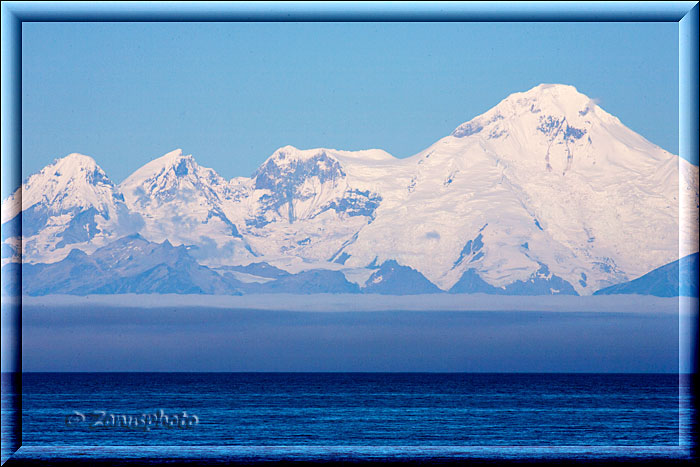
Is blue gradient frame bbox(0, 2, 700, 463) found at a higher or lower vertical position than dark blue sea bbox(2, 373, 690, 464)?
higher

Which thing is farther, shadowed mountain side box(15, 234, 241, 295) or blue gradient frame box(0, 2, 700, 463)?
shadowed mountain side box(15, 234, 241, 295)

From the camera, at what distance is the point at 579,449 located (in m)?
12.2

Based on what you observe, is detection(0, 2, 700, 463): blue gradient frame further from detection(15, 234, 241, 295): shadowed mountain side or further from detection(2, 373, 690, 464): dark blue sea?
detection(15, 234, 241, 295): shadowed mountain side

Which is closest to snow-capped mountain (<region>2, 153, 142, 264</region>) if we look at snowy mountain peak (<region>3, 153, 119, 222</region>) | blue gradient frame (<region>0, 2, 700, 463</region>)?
snowy mountain peak (<region>3, 153, 119, 222</region>)

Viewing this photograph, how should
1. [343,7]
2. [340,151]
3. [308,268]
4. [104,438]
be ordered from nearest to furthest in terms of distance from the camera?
[343,7], [104,438], [340,151], [308,268]

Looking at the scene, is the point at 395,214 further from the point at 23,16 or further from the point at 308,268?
the point at 23,16

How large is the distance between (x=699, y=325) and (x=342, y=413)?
1547 inches

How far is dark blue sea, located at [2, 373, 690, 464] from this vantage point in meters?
12.6

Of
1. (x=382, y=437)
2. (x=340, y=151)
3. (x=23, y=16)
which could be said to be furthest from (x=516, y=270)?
(x=23, y=16)

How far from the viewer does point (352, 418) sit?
45344 millimetres

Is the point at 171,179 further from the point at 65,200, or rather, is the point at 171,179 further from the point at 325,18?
the point at 325,18

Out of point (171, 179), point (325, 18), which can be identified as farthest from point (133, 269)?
point (325, 18)

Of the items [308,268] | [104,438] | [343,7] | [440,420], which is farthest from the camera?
[308,268]

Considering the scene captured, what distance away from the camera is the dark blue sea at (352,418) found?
12625mm
